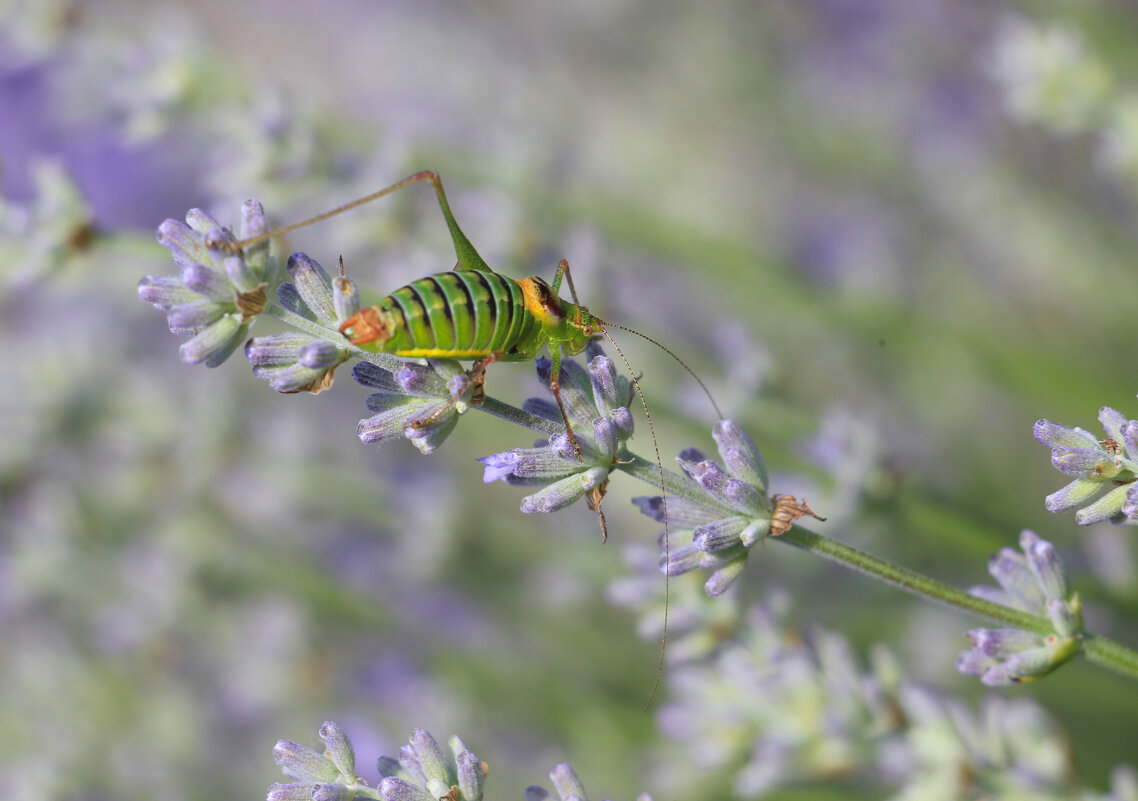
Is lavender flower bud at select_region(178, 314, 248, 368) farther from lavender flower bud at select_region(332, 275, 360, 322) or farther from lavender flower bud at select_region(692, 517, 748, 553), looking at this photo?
lavender flower bud at select_region(692, 517, 748, 553)

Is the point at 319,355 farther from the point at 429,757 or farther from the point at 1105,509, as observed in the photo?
the point at 1105,509

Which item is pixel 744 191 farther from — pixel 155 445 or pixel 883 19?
pixel 155 445

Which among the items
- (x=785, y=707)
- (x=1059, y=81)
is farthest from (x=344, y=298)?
(x=1059, y=81)

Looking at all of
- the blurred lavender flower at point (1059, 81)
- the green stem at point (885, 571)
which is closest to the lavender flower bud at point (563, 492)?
the green stem at point (885, 571)

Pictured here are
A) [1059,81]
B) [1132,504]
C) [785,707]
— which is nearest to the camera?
[1132,504]

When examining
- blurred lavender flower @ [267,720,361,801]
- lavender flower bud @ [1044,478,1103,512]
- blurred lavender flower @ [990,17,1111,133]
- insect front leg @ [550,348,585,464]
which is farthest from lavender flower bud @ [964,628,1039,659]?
blurred lavender flower @ [990,17,1111,133]

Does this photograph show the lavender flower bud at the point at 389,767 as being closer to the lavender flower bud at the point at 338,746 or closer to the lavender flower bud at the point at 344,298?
the lavender flower bud at the point at 338,746
